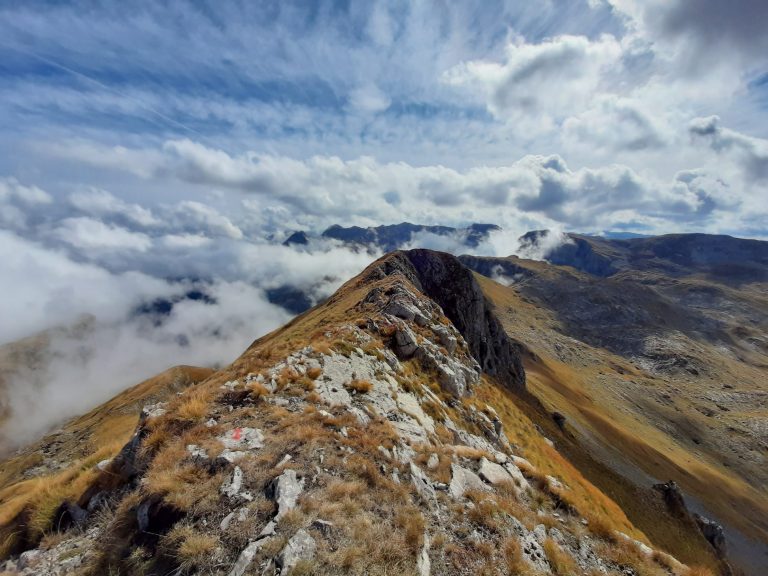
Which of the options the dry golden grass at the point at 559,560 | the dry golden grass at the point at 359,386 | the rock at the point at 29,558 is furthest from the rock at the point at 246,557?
the dry golden grass at the point at 359,386

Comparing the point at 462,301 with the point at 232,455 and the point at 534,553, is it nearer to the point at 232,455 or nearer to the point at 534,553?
the point at 534,553

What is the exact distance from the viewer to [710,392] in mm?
192250

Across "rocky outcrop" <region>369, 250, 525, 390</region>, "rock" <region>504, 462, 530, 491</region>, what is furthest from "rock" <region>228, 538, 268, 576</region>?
"rocky outcrop" <region>369, 250, 525, 390</region>

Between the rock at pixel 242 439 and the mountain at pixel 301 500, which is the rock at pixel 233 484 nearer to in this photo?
the mountain at pixel 301 500

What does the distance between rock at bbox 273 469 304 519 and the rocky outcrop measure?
52.4 meters

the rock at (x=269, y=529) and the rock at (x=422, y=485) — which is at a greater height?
the rock at (x=269, y=529)

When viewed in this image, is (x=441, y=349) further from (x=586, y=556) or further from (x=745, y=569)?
(x=745, y=569)

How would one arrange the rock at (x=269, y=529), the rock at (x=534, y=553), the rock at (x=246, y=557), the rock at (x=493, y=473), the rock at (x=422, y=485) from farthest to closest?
1. the rock at (x=493, y=473)
2. the rock at (x=422, y=485)
3. the rock at (x=534, y=553)
4. the rock at (x=269, y=529)
5. the rock at (x=246, y=557)

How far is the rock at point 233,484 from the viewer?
1080cm

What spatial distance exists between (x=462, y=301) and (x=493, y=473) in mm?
54189

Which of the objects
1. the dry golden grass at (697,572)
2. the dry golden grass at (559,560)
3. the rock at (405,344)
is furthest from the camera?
the rock at (405,344)

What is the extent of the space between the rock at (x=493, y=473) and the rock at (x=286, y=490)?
7688 millimetres

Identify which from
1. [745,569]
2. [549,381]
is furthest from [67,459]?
[745,569]

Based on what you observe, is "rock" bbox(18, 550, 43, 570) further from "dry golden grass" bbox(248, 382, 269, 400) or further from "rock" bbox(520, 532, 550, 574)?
"rock" bbox(520, 532, 550, 574)
